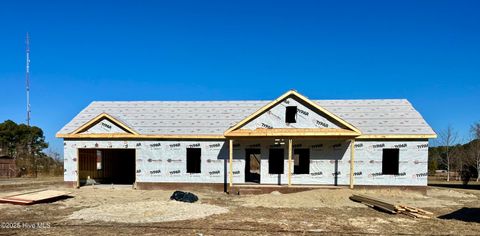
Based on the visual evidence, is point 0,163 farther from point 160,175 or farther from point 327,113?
point 327,113

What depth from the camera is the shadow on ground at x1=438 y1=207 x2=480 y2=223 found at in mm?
12242

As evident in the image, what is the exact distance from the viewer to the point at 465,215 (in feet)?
42.9

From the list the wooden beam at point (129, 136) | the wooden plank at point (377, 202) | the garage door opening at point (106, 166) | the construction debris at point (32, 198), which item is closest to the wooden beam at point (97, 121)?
the wooden beam at point (129, 136)

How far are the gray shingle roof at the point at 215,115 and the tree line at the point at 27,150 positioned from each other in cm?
1261

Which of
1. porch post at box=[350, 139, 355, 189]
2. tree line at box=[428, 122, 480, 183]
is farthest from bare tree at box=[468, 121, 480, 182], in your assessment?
porch post at box=[350, 139, 355, 189]

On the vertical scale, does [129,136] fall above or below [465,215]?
above

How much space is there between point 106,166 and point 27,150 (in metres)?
19.4

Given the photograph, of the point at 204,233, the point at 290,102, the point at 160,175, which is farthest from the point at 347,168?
the point at 204,233

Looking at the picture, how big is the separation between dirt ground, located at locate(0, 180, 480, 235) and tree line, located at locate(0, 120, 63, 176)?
62.1 ft

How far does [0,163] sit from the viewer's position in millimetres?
31406

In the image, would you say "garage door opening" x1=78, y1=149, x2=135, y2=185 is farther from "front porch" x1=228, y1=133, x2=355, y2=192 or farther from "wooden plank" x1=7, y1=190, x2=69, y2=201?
"front porch" x1=228, y1=133, x2=355, y2=192

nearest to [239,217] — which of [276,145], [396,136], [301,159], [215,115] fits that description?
[276,145]

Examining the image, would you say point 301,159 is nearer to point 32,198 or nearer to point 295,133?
point 295,133

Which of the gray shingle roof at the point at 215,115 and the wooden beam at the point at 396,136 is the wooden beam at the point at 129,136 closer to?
the gray shingle roof at the point at 215,115
